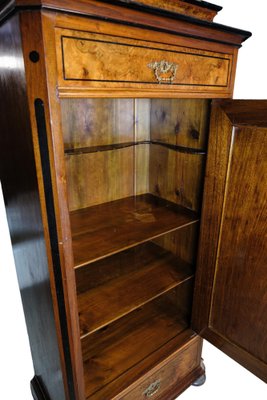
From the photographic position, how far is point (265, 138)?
0.76 meters

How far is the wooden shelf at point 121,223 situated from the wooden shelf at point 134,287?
0.26m

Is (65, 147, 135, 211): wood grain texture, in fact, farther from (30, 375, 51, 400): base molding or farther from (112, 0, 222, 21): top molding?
(30, 375, 51, 400): base molding

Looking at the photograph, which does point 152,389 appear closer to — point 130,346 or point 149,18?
point 130,346

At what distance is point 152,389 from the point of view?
112cm

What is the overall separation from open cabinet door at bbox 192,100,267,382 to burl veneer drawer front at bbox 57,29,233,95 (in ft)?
0.39

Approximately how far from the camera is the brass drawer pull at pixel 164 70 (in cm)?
72

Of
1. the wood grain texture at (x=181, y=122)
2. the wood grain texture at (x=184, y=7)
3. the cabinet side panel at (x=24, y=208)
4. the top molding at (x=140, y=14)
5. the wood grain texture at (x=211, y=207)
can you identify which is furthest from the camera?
the wood grain texture at (x=181, y=122)

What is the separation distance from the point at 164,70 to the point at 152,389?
1.18m

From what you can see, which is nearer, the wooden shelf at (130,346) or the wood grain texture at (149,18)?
the wood grain texture at (149,18)

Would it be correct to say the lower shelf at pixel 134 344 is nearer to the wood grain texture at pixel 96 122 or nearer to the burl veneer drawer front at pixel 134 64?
the wood grain texture at pixel 96 122

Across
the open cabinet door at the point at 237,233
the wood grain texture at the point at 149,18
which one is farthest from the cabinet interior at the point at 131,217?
the wood grain texture at the point at 149,18

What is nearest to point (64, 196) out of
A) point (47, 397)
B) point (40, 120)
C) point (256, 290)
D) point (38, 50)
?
point (40, 120)

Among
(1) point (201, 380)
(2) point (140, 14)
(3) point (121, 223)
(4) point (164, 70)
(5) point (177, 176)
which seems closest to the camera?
(2) point (140, 14)

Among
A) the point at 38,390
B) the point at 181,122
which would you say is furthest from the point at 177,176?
the point at 38,390
